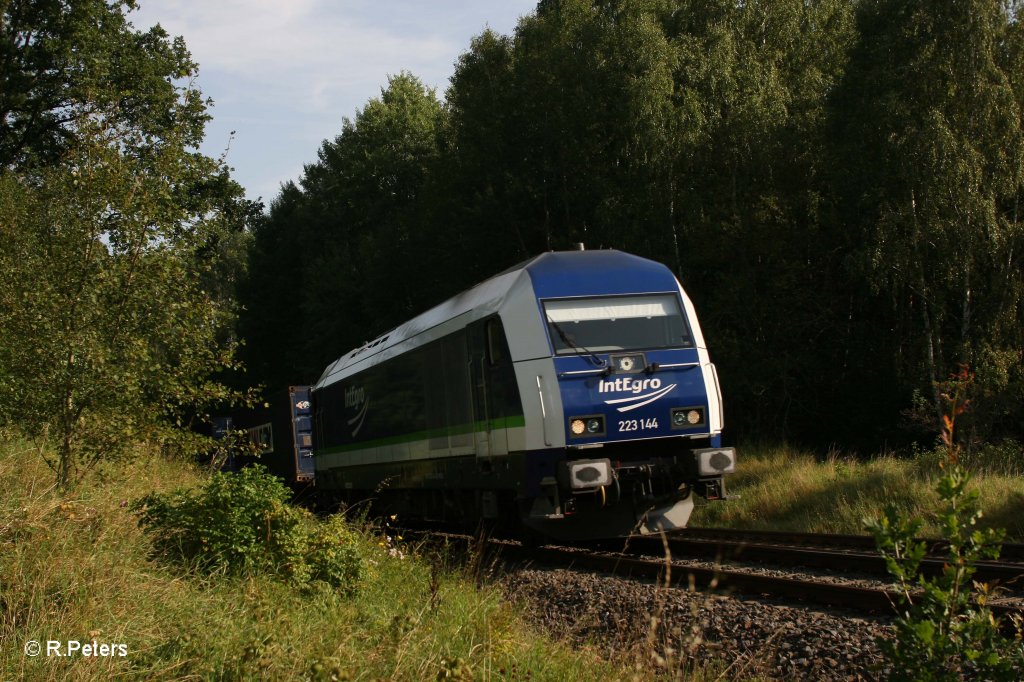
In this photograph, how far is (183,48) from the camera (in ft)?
96.4

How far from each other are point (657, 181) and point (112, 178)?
21158mm

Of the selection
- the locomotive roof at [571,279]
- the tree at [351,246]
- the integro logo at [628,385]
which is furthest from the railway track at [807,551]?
the tree at [351,246]

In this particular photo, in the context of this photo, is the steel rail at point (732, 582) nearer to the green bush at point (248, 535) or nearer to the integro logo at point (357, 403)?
the green bush at point (248, 535)

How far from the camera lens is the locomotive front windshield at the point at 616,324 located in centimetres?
1070

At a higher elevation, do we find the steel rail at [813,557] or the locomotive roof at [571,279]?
Result: the locomotive roof at [571,279]

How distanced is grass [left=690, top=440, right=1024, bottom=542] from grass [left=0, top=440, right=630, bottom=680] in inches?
253

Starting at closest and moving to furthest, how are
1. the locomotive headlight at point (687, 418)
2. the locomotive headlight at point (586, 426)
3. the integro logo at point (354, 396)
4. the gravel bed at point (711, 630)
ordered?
the gravel bed at point (711, 630)
the locomotive headlight at point (586, 426)
the locomotive headlight at point (687, 418)
the integro logo at point (354, 396)

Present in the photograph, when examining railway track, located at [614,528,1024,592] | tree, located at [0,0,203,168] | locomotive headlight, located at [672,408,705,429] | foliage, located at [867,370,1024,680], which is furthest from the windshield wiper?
tree, located at [0,0,203,168]

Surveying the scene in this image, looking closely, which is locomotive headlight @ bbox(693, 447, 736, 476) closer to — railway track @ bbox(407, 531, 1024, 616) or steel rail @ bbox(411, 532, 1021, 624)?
railway track @ bbox(407, 531, 1024, 616)

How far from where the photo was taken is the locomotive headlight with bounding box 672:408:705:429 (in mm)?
10617

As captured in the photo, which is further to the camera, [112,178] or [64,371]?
[112,178]

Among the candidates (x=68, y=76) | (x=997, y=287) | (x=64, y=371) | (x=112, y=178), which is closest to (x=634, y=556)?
(x=64, y=371)

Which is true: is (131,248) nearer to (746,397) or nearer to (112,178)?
(112,178)

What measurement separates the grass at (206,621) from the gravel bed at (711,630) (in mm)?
565
